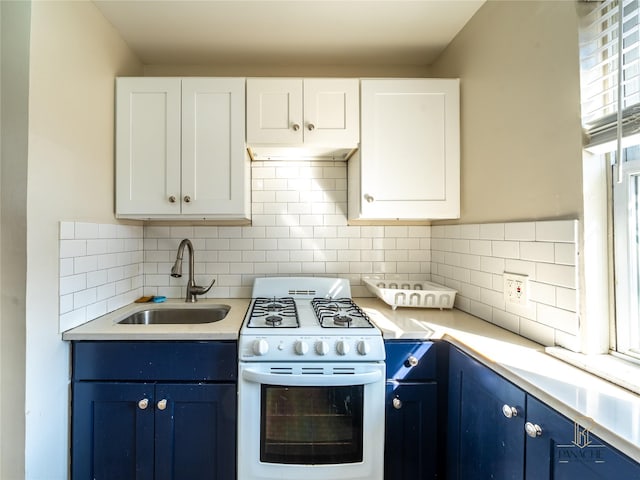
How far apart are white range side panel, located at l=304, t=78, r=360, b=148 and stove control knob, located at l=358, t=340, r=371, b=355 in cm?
103

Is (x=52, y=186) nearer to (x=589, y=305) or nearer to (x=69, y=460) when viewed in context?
(x=69, y=460)

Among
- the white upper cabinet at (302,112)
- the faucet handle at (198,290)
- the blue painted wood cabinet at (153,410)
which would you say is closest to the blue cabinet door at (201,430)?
the blue painted wood cabinet at (153,410)

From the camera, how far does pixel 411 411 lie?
4.45 feet

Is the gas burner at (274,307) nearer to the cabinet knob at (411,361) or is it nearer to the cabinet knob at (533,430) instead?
the cabinet knob at (411,361)

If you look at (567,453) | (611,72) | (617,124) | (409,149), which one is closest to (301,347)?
(567,453)

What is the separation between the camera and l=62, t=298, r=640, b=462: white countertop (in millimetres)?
712

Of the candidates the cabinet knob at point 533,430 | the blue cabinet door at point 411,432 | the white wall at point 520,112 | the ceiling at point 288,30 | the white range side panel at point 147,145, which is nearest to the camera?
the cabinet knob at point 533,430

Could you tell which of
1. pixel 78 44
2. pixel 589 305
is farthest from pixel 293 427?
pixel 78 44

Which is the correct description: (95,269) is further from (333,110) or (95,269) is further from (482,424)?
(482,424)

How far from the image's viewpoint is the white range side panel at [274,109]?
1.67 metres

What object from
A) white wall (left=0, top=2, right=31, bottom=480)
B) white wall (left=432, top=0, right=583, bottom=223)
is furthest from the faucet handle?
white wall (left=432, top=0, right=583, bottom=223)

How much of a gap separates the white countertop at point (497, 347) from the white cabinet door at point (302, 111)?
95 centimetres

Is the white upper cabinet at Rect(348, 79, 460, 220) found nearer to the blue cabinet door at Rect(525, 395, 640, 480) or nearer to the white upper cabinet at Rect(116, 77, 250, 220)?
the white upper cabinet at Rect(116, 77, 250, 220)

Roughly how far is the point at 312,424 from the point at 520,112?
5.03 feet
